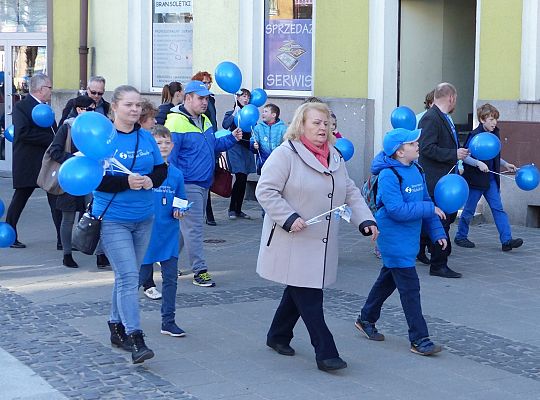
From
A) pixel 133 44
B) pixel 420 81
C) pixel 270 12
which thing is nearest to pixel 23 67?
pixel 133 44

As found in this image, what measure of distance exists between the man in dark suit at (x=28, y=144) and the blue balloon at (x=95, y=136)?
4877mm

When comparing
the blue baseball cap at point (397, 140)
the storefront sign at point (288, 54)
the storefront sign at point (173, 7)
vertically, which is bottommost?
the blue baseball cap at point (397, 140)

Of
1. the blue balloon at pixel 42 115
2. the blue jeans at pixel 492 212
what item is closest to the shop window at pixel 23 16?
the blue balloon at pixel 42 115

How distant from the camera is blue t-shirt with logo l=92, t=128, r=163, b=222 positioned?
22.6ft

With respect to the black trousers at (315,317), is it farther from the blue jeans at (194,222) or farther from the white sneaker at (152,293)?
the blue jeans at (194,222)

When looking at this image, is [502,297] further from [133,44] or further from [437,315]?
[133,44]

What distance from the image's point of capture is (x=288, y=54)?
1598cm

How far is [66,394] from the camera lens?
6332mm

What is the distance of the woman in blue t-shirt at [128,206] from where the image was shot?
270 inches

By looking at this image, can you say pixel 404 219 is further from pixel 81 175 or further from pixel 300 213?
pixel 81 175

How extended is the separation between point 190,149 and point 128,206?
2.50 metres

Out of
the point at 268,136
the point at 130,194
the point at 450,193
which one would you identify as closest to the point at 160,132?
the point at 130,194

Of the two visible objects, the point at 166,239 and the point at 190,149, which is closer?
the point at 166,239

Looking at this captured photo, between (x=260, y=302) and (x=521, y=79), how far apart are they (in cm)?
552
